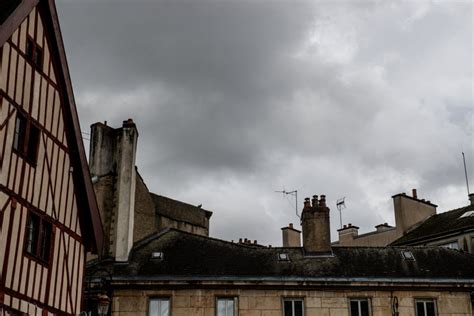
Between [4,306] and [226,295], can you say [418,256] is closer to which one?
[226,295]

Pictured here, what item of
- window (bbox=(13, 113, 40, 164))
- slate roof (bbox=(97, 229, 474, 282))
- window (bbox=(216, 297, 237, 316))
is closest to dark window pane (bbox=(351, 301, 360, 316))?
slate roof (bbox=(97, 229, 474, 282))

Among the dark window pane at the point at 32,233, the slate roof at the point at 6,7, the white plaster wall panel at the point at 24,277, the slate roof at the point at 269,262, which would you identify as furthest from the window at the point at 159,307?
the slate roof at the point at 6,7

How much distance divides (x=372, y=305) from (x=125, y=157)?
797 cm

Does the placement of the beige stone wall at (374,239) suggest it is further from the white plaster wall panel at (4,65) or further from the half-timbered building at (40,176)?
the white plaster wall panel at (4,65)

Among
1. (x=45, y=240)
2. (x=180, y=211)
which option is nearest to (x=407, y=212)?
(x=180, y=211)

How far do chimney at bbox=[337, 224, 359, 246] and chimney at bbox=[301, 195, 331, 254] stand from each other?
13.0m

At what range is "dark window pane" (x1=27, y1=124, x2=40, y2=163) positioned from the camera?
512 inches

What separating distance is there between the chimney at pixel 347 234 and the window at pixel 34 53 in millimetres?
21898

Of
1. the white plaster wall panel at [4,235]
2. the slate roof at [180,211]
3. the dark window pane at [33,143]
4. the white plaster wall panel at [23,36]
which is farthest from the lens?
the slate roof at [180,211]

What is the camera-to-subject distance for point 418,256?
2038 cm

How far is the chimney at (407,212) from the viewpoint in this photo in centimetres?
2794

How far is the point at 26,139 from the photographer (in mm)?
12727

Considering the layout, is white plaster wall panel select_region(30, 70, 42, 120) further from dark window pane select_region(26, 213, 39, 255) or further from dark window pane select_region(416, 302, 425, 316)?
dark window pane select_region(416, 302, 425, 316)

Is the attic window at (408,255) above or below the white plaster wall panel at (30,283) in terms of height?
above
